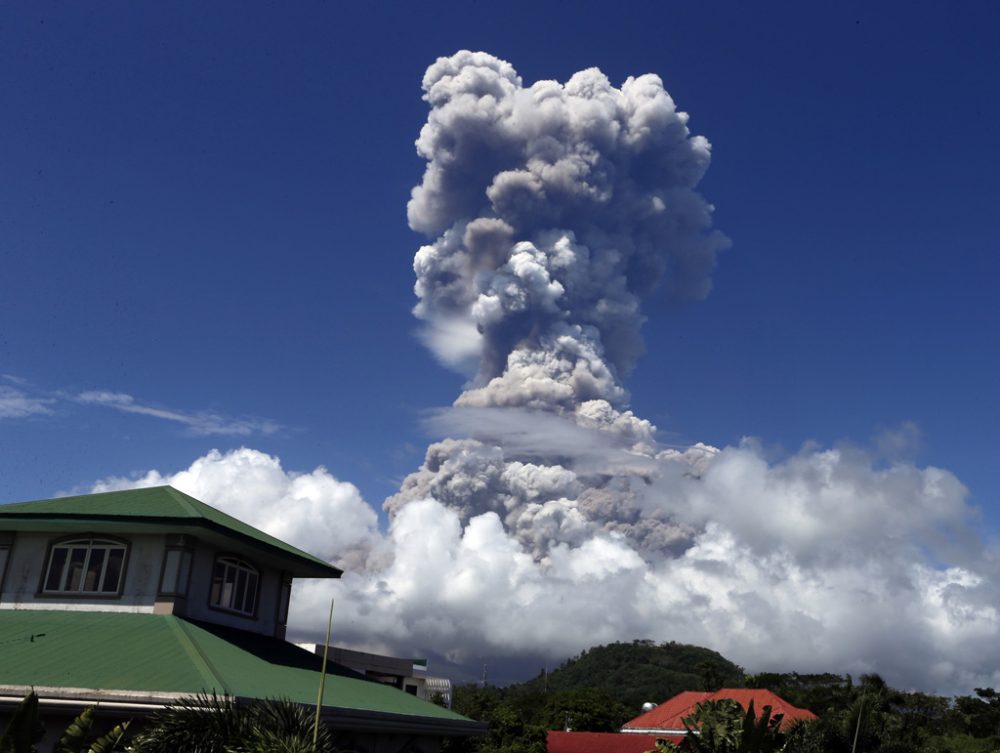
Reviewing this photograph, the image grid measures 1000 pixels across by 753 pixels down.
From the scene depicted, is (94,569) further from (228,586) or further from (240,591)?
(240,591)

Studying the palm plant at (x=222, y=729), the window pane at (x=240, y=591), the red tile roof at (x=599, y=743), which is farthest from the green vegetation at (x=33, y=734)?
the red tile roof at (x=599, y=743)

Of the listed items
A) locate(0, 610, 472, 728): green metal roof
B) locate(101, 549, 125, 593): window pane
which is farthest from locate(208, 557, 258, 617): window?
locate(101, 549, 125, 593): window pane

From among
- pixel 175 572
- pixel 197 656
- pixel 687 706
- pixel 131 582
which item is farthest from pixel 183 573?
pixel 687 706

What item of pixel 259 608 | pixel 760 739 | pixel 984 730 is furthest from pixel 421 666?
pixel 760 739

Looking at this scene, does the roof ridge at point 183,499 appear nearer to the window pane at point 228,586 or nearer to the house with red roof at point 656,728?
the window pane at point 228,586

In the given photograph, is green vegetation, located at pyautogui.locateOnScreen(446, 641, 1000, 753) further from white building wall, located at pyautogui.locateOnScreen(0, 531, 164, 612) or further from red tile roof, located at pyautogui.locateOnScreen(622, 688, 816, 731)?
white building wall, located at pyautogui.locateOnScreen(0, 531, 164, 612)

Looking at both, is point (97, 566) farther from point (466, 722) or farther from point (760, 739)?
point (760, 739)
